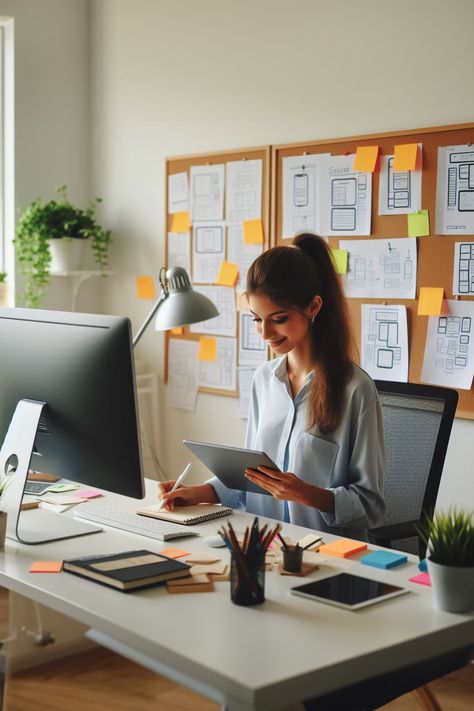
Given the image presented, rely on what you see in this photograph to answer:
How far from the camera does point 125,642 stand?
144cm

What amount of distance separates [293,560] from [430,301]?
1.48 metres

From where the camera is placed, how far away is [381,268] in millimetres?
3156

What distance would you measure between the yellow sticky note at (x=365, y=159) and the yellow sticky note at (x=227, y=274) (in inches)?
28.6

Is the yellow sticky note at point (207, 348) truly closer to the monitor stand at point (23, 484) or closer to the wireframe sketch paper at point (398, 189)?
the wireframe sketch paper at point (398, 189)

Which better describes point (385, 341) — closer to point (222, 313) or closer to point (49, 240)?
point (222, 313)

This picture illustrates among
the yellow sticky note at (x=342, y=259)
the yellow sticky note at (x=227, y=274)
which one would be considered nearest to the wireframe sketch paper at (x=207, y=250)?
the yellow sticky note at (x=227, y=274)

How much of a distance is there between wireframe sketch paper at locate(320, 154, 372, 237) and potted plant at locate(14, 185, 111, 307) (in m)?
1.22

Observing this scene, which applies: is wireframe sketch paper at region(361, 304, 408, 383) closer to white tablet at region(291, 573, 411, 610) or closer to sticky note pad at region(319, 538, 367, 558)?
sticky note pad at region(319, 538, 367, 558)

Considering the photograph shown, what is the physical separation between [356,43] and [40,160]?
1.65 meters

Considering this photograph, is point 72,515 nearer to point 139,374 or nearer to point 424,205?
point 424,205

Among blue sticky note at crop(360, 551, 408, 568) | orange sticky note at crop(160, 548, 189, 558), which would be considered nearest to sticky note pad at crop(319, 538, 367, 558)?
blue sticky note at crop(360, 551, 408, 568)

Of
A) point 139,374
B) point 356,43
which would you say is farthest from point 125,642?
point 139,374

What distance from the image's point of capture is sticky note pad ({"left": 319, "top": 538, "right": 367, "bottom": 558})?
184 centimetres

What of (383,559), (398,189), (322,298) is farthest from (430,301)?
(383,559)
